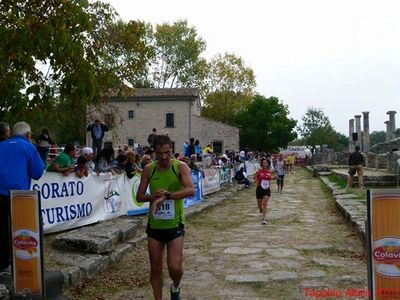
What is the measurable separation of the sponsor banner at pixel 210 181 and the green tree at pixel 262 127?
38218 millimetres

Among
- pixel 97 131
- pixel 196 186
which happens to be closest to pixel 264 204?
pixel 196 186

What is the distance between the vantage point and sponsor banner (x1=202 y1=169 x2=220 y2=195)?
17344 mm

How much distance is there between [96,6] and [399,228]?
9.45 metres

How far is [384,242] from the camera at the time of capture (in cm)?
399

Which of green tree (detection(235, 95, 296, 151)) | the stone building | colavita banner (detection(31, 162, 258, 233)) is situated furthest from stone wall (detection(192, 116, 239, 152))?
colavita banner (detection(31, 162, 258, 233))

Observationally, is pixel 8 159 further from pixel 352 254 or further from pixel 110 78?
pixel 352 254

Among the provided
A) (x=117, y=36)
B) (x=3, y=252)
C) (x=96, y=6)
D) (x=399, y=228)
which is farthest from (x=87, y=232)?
(x=117, y=36)

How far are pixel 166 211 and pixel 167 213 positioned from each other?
22 mm

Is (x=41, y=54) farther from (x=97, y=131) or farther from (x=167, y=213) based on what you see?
(x=97, y=131)

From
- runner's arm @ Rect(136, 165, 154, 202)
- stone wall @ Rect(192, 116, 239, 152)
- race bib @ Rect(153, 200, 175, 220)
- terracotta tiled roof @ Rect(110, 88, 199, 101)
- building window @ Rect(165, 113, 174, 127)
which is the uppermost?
terracotta tiled roof @ Rect(110, 88, 199, 101)

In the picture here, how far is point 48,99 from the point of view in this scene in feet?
22.2

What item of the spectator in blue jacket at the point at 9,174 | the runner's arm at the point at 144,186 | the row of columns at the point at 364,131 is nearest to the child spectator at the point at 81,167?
the spectator in blue jacket at the point at 9,174

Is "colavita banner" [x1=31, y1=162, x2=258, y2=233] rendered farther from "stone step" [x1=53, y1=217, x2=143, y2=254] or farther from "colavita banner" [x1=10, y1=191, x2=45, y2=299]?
"colavita banner" [x1=10, y1=191, x2=45, y2=299]

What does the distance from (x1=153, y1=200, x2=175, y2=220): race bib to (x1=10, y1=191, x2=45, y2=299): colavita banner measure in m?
1.17
